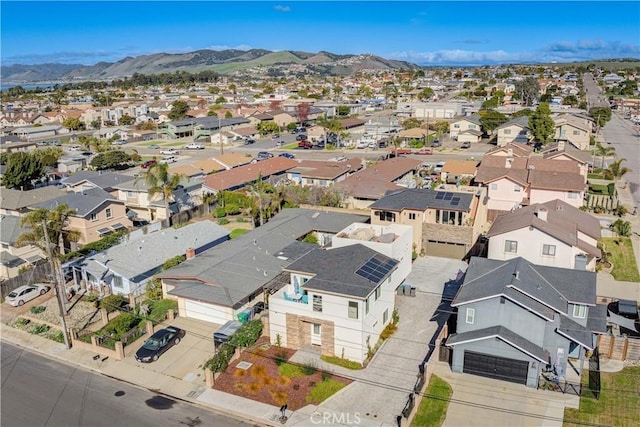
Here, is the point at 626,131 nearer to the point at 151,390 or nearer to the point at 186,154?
the point at 186,154

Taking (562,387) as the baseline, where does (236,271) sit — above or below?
above

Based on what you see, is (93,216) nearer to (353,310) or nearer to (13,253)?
(13,253)

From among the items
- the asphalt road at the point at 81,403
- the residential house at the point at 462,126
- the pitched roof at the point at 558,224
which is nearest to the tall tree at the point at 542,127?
the residential house at the point at 462,126

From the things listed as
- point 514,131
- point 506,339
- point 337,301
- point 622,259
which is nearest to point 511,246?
point 622,259

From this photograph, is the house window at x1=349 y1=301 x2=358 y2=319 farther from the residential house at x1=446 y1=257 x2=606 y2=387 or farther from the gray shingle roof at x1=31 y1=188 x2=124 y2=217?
the gray shingle roof at x1=31 y1=188 x2=124 y2=217

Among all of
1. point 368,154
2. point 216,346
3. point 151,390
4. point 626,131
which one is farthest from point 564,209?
point 626,131

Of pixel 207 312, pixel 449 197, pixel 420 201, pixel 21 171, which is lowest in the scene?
pixel 207 312
